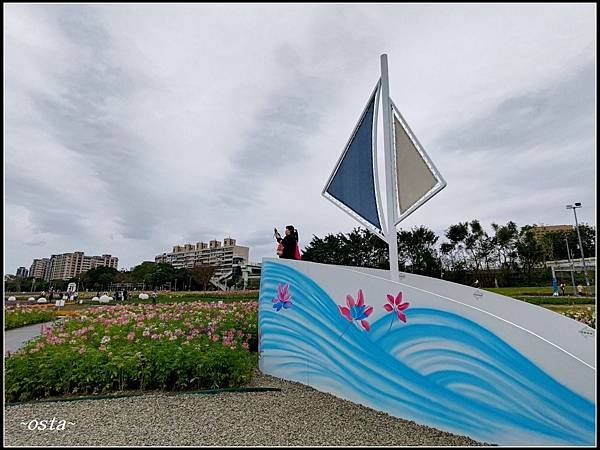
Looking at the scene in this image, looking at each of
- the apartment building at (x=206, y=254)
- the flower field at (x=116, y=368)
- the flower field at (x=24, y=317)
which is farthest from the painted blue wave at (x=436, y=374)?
the apartment building at (x=206, y=254)

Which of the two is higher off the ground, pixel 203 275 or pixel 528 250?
pixel 528 250

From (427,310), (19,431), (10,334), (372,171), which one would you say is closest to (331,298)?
(427,310)

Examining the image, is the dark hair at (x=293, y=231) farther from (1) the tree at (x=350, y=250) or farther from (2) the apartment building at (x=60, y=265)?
(2) the apartment building at (x=60, y=265)

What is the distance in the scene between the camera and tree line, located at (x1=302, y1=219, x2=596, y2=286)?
23141 millimetres

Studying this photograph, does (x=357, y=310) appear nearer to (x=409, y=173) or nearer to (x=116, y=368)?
(x=409, y=173)

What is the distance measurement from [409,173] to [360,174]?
739 millimetres

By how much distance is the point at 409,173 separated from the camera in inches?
181

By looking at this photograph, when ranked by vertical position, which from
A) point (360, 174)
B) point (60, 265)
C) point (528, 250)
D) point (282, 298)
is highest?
point (60, 265)

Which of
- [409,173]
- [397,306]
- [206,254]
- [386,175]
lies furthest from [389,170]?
[206,254]

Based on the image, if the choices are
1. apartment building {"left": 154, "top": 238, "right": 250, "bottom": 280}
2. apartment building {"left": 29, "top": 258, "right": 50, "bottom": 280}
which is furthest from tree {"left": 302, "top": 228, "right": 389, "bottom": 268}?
apartment building {"left": 29, "top": 258, "right": 50, "bottom": 280}

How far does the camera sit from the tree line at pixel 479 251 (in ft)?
75.9

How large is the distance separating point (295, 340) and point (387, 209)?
2156 mm

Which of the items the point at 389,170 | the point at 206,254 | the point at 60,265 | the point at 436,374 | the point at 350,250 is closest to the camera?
the point at 436,374

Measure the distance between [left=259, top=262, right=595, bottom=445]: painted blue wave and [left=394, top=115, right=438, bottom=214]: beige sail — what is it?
148cm
